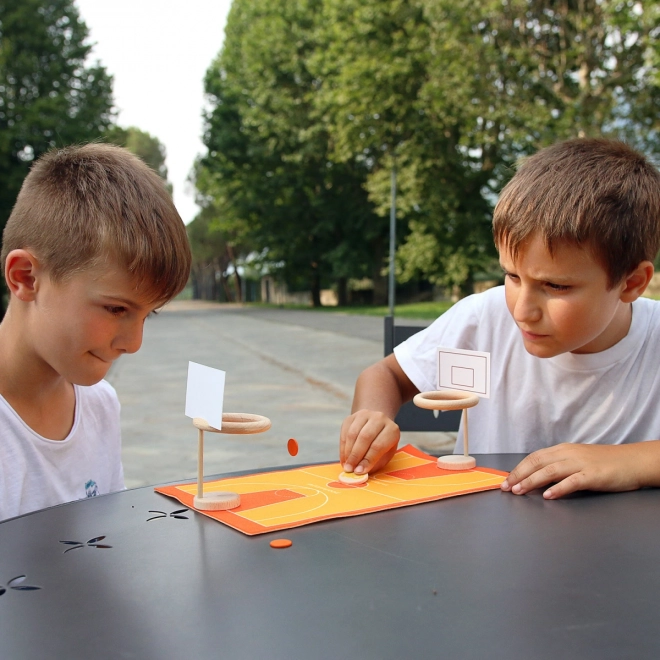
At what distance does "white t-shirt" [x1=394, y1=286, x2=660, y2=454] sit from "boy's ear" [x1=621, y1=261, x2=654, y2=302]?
145mm

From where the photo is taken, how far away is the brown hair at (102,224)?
49.9 inches

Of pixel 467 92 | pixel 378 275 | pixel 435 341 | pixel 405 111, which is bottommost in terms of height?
pixel 435 341

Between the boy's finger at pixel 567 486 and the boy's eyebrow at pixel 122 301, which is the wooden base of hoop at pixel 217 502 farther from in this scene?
the boy's finger at pixel 567 486

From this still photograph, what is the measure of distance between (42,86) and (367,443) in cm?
2528

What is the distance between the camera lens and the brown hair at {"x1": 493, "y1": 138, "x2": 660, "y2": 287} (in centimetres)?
141

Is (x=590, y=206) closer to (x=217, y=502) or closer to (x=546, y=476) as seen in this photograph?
(x=546, y=476)

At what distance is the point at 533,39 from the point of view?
14.8 meters

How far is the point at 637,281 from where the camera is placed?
4.98 feet

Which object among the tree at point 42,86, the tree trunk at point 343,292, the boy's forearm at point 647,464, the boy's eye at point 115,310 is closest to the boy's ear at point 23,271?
the boy's eye at point 115,310

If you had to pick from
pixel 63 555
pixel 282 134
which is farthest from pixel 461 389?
pixel 282 134

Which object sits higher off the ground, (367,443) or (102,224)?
(102,224)

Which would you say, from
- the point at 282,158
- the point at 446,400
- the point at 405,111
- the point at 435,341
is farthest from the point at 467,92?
the point at 446,400

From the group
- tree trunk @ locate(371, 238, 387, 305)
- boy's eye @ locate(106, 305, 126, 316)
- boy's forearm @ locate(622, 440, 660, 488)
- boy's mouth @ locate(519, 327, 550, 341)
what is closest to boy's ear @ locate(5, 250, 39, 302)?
boy's eye @ locate(106, 305, 126, 316)

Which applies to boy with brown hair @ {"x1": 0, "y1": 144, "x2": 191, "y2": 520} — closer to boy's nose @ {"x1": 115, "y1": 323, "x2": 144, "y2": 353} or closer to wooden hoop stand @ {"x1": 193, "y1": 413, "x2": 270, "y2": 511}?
boy's nose @ {"x1": 115, "y1": 323, "x2": 144, "y2": 353}
